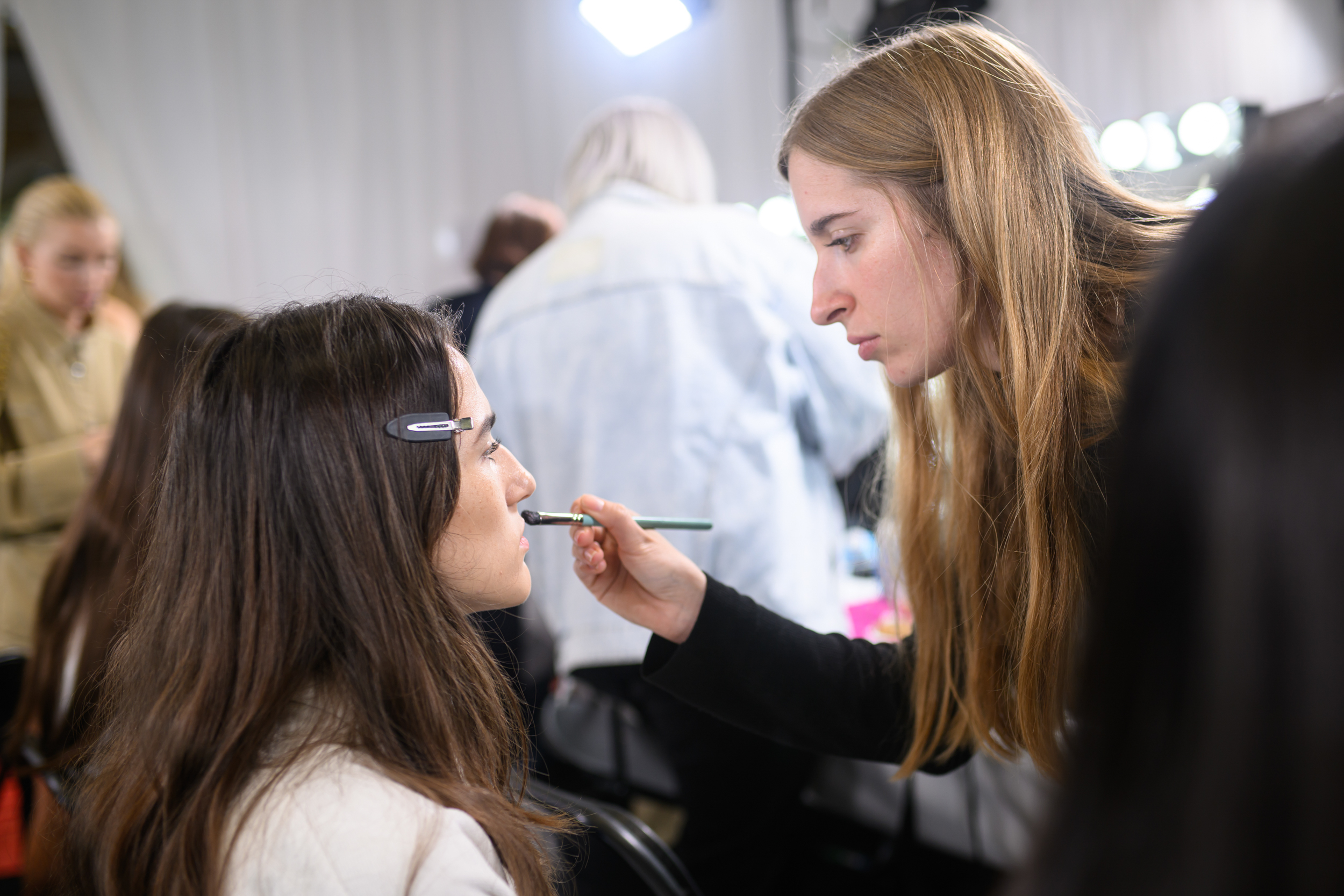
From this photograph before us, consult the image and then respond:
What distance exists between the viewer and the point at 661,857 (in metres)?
0.92

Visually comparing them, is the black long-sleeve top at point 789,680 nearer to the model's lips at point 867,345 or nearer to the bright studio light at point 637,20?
the model's lips at point 867,345

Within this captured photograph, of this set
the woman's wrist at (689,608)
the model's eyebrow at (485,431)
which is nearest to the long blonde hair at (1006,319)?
the woman's wrist at (689,608)

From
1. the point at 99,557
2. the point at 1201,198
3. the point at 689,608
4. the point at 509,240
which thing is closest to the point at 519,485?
the point at 689,608

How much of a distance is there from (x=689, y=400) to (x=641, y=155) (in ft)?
1.60

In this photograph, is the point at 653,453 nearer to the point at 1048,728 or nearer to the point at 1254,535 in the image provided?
the point at 1048,728

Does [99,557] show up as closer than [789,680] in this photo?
No

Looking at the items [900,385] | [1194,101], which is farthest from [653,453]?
[1194,101]

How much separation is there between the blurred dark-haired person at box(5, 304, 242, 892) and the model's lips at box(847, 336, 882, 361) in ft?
2.71

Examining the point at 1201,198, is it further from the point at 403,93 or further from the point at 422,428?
the point at 403,93

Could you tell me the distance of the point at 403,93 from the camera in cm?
316

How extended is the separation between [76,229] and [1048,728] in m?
2.24

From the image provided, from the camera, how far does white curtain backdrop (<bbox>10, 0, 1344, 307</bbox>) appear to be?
8.01ft

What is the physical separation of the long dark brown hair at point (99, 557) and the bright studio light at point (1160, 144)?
214cm

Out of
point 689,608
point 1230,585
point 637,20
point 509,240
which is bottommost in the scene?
point 689,608
